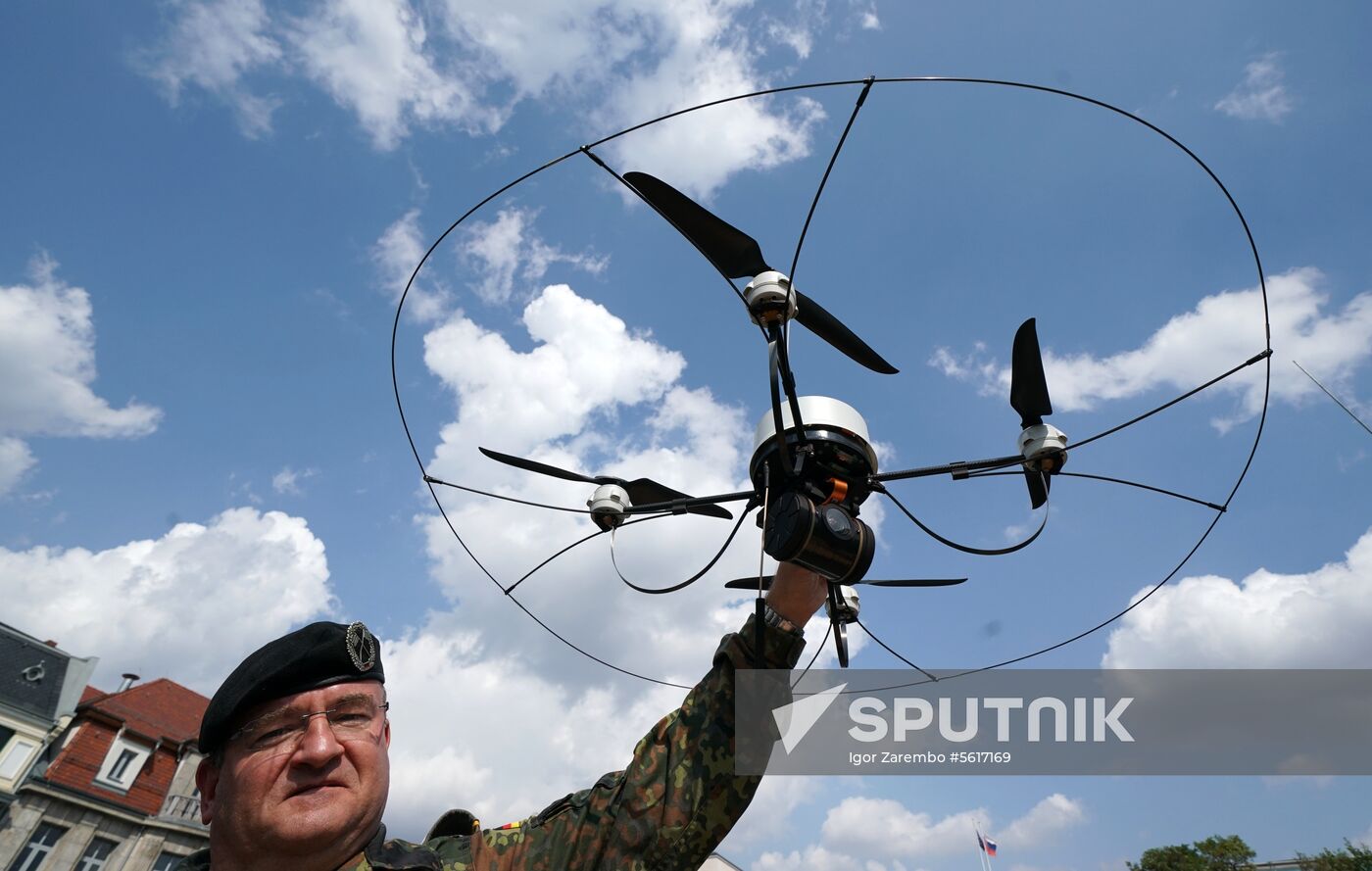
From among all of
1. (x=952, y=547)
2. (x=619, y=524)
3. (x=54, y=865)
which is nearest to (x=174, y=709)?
(x=54, y=865)

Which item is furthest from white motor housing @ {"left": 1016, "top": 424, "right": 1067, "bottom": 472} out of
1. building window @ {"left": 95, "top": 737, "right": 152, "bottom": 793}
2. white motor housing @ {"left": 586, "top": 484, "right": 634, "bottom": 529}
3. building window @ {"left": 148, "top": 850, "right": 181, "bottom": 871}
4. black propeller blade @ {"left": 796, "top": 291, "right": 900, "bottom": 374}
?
building window @ {"left": 95, "top": 737, "right": 152, "bottom": 793}

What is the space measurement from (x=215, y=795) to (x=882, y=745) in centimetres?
498

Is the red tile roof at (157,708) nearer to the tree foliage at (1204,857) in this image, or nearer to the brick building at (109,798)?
the brick building at (109,798)

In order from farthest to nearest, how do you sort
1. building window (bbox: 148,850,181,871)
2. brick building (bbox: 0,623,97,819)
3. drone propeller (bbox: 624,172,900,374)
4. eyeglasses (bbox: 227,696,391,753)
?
building window (bbox: 148,850,181,871), brick building (bbox: 0,623,97,819), drone propeller (bbox: 624,172,900,374), eyeglasses (bbox: 227,696,391,753)

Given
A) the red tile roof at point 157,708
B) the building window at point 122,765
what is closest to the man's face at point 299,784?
the building window at point 122,765

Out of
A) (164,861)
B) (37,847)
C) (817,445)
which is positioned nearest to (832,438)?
(817,445)

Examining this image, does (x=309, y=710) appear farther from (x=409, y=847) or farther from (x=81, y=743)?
(x=81, y=743)

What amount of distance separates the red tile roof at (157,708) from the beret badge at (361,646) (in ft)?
121

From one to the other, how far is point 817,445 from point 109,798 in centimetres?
3710

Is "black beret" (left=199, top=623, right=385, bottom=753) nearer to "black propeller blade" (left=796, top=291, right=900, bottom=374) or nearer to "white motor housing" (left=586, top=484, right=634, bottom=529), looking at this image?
"white motor housing" (left=586, top=484, right=634, bottom=529)

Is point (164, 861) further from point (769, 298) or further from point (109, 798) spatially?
point (769, 298)

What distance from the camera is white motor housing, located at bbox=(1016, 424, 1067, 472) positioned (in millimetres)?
4777

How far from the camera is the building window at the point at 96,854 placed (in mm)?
28078

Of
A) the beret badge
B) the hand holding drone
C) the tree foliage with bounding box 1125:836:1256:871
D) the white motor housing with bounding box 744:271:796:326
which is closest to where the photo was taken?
the beret badge
